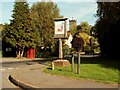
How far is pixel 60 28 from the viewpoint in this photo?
2431 centimetres

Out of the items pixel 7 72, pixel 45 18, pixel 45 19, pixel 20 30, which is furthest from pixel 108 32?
pixel 45 18

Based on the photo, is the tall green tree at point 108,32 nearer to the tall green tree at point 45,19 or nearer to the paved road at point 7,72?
the paved road at point 7,72

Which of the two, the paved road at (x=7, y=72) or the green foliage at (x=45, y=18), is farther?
the green foliage at (x=45, y=18)

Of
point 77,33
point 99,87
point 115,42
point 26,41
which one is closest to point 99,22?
point 115,42

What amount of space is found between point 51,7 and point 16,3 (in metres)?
15.8

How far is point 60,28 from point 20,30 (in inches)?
1022

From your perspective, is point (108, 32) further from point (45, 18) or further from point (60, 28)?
point (45, 18)

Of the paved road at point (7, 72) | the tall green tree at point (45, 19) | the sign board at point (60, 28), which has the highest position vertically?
the tall green tree at point (45, 19)

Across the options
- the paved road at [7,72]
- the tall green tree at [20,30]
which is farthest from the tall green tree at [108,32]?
the tall green tree at [20,30]

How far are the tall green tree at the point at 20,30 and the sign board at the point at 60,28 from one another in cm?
2553

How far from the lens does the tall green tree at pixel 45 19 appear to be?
203ft

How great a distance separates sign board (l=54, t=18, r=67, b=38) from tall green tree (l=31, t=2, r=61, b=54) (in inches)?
1396

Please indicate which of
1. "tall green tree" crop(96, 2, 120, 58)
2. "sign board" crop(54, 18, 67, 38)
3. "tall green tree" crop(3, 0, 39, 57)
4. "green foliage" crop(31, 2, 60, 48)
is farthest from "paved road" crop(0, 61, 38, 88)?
"green foliage" crop(31, 2, 60, 48)

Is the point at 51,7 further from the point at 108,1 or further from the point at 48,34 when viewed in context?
the point at 108,1
